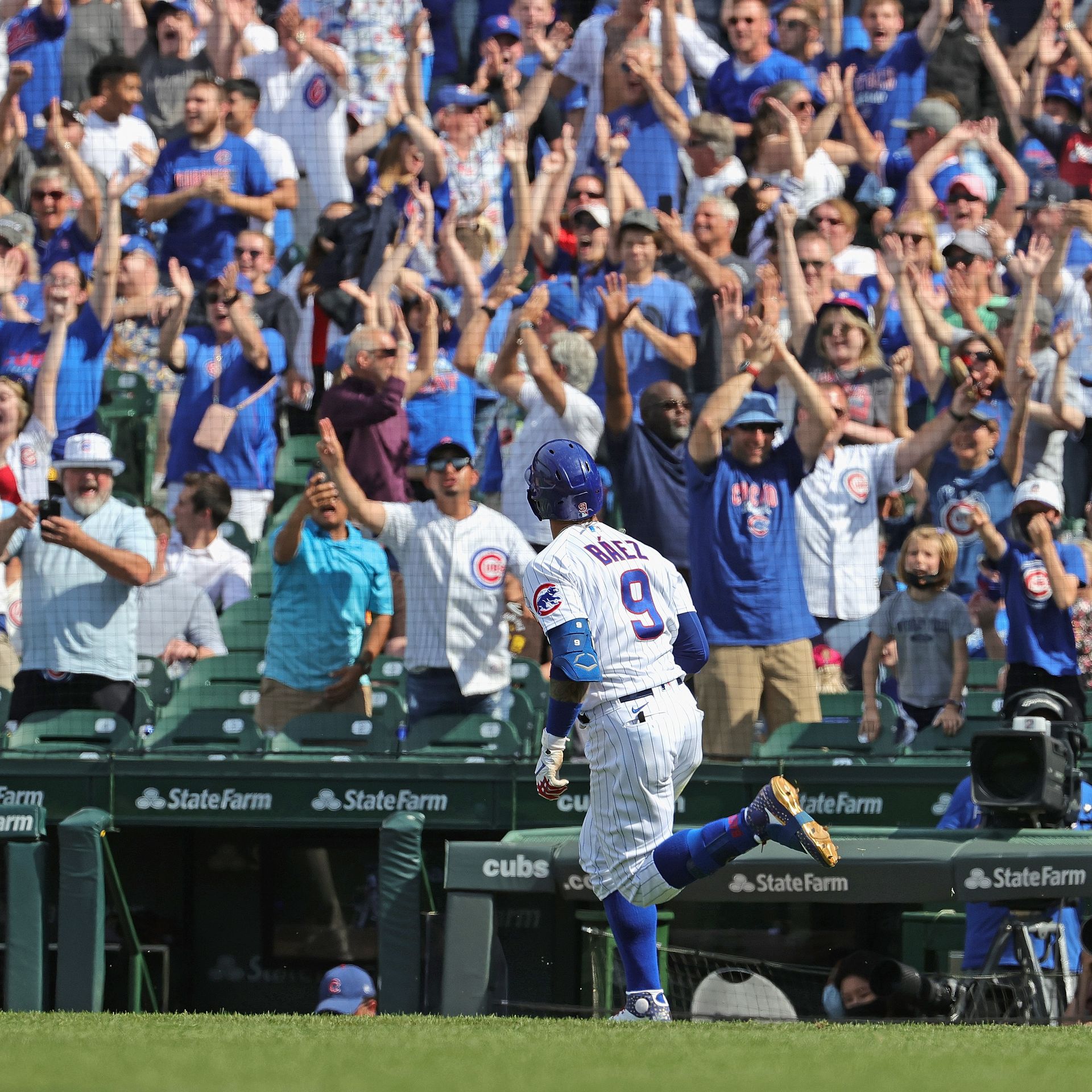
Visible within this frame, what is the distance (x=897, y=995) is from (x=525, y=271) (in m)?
5.27

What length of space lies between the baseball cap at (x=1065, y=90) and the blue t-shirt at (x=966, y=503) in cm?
317

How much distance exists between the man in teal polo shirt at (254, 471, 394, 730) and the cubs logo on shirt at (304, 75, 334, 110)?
143 inches

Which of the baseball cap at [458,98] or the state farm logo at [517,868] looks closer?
the state farm logo at [517,868]

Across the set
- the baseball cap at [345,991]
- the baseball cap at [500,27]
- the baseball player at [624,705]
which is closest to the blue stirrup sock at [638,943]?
the baseball player at [624,705]

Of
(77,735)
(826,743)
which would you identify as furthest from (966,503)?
(77,735)

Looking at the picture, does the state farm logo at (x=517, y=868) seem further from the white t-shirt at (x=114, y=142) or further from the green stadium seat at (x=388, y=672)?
the white t-shirt at (x=114, y=142)

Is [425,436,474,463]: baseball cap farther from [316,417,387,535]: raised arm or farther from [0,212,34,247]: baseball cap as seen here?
[0,212,34,247]: baseball cap

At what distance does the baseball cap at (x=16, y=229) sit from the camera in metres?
10.0

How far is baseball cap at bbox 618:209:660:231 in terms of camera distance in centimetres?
910

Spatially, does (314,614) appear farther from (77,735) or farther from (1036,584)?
(1036,584)

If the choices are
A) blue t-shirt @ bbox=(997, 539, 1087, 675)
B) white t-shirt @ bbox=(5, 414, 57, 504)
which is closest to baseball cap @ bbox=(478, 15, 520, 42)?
white t-shirt @ bbox=(5, 414, 57, 504)

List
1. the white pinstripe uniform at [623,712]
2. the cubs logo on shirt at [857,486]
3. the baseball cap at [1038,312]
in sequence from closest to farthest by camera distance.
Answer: the white pinstripe uniform at [623,712], the cubs logo on shirt at [857,486], the baseball cap at [1038,312]

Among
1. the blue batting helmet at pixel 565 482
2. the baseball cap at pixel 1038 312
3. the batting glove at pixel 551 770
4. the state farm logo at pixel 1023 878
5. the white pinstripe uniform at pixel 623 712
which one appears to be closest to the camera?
the batting glove at pixel 551 770

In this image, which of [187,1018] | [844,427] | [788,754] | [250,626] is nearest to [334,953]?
[250,626]
